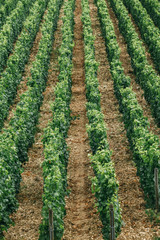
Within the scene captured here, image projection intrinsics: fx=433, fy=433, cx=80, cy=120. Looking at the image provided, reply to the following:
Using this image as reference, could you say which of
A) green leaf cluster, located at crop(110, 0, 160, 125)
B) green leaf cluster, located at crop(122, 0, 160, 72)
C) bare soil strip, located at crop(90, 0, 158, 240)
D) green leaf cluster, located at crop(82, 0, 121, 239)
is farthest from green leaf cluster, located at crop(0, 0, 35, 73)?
green leaf cluster, located at crop(122, 0, 160, 72)

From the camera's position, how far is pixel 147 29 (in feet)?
93.5

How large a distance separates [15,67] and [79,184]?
10.1 m

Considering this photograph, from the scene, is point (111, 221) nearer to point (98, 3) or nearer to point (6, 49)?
point (6, 49)

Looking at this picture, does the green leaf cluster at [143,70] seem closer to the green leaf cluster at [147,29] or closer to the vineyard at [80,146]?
the vineyard at [80,146]

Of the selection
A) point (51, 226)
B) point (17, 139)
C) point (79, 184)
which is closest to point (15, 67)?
point (17, 139)

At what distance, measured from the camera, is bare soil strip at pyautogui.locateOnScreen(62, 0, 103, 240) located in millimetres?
13484

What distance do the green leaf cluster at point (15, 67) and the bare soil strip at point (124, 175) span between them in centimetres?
467

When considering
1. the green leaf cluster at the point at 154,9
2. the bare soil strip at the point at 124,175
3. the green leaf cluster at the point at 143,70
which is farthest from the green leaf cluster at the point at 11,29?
the green leaf cluster at the point at 154,9

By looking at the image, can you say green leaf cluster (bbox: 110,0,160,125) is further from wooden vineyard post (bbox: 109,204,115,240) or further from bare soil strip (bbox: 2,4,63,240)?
wooden vineyard post (bbox: 109,204,115,240)

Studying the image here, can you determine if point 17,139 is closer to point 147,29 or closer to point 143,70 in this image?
point 143,70

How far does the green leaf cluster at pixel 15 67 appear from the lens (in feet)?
68.1

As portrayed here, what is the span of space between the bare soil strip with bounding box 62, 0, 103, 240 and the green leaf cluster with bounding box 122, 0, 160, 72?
4862 millimetres

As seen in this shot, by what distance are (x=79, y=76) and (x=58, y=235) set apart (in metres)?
14.5

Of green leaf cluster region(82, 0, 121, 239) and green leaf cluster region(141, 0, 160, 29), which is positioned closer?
green leaf cluster region(82, 0, 121, 239)
